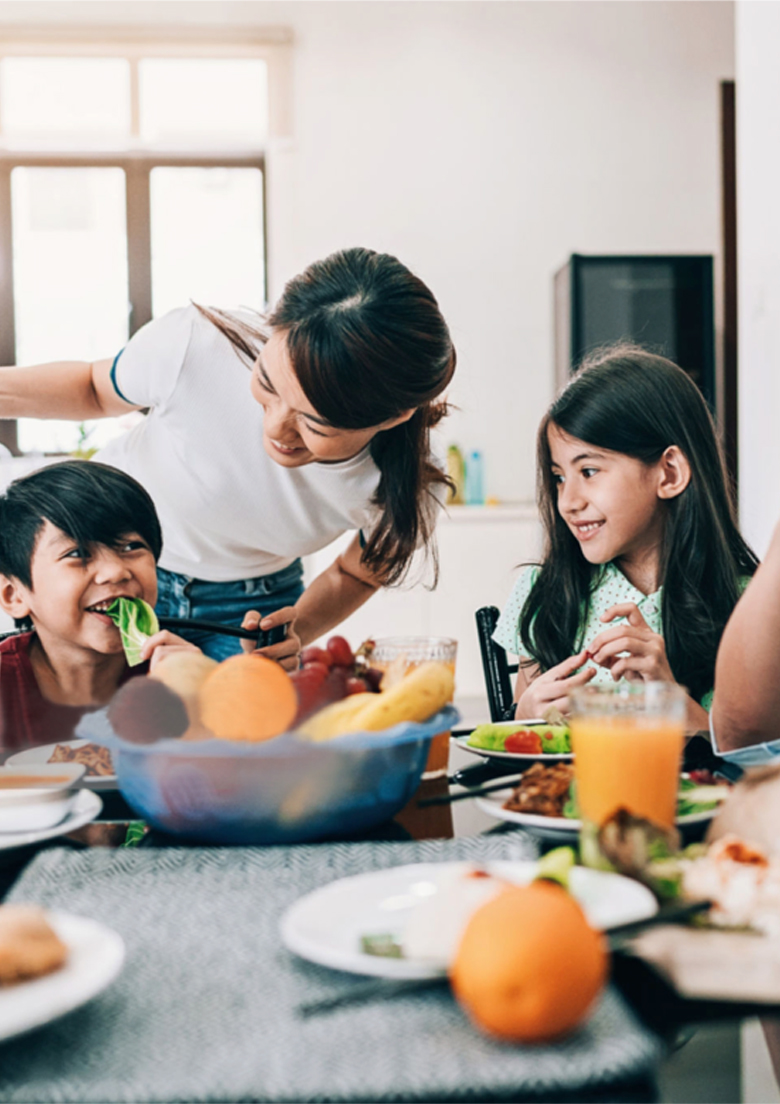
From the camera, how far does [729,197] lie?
4.77 metres

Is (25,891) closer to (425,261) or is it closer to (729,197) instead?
(425,261)

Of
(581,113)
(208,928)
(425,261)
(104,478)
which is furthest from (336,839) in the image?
(581,113)

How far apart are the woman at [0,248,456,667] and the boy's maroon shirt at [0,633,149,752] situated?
0.21m

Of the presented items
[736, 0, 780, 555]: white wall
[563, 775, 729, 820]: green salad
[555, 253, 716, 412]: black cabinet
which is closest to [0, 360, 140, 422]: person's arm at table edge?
[563, 775, 729, 820]: green salad

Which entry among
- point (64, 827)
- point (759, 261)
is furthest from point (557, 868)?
point (759, 261)

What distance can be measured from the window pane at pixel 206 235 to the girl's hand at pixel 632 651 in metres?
3.70

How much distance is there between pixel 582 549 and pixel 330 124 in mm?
3461

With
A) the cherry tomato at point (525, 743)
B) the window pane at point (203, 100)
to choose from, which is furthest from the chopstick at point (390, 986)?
the window pane at point (203, 100)

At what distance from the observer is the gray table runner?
0.46m

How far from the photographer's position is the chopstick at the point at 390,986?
0.52 m

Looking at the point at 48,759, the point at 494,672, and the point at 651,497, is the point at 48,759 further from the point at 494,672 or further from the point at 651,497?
the point at 651,497

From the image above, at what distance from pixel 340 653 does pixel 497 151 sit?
14.1 ft

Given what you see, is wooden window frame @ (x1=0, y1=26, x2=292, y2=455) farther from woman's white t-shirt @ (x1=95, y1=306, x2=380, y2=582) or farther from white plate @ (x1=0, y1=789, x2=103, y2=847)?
white plate @ (x1=0, y1=789, x2=103, y2=847)

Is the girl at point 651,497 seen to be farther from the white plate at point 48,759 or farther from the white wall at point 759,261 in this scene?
the white wall at point 759,261
